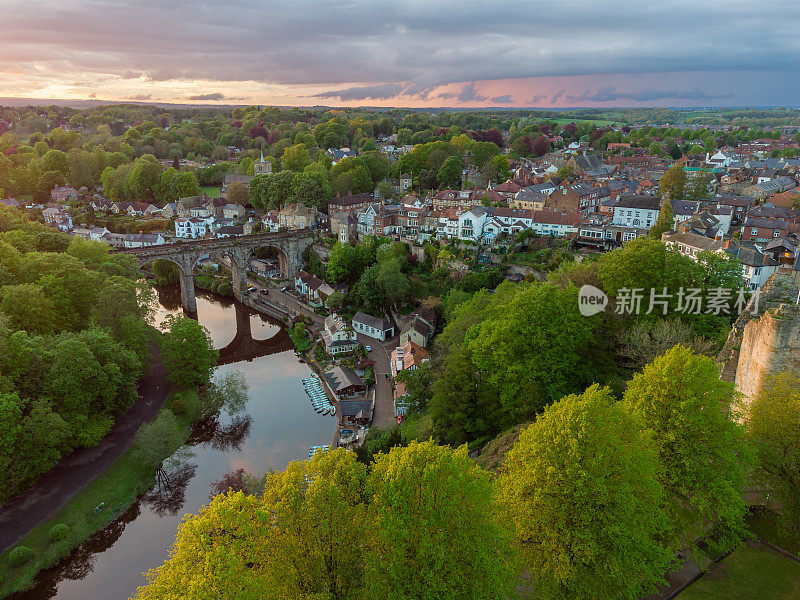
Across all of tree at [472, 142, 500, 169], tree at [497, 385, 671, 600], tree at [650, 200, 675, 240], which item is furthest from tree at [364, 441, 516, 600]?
tree at [472, 142, 500, 169]

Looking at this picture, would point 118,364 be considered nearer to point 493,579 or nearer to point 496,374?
point 496,374

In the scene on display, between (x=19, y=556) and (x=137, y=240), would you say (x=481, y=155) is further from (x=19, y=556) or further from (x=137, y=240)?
(x=19, y=556)

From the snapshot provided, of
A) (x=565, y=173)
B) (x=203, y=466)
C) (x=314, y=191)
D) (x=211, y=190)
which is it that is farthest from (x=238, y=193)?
(x=203, y=466)

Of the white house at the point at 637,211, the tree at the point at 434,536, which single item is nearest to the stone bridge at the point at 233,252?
the white house at the point at 637,211

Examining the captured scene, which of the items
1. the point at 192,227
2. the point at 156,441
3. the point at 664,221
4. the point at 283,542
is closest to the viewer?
the point at 283,542

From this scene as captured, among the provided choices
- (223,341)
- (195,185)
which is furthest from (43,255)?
(195,185)

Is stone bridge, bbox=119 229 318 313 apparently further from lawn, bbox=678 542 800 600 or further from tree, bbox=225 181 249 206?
lawn, bbox=678 542 800 600

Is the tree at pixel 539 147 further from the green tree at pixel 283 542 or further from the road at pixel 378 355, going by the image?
the green tree at pixel 283 542
